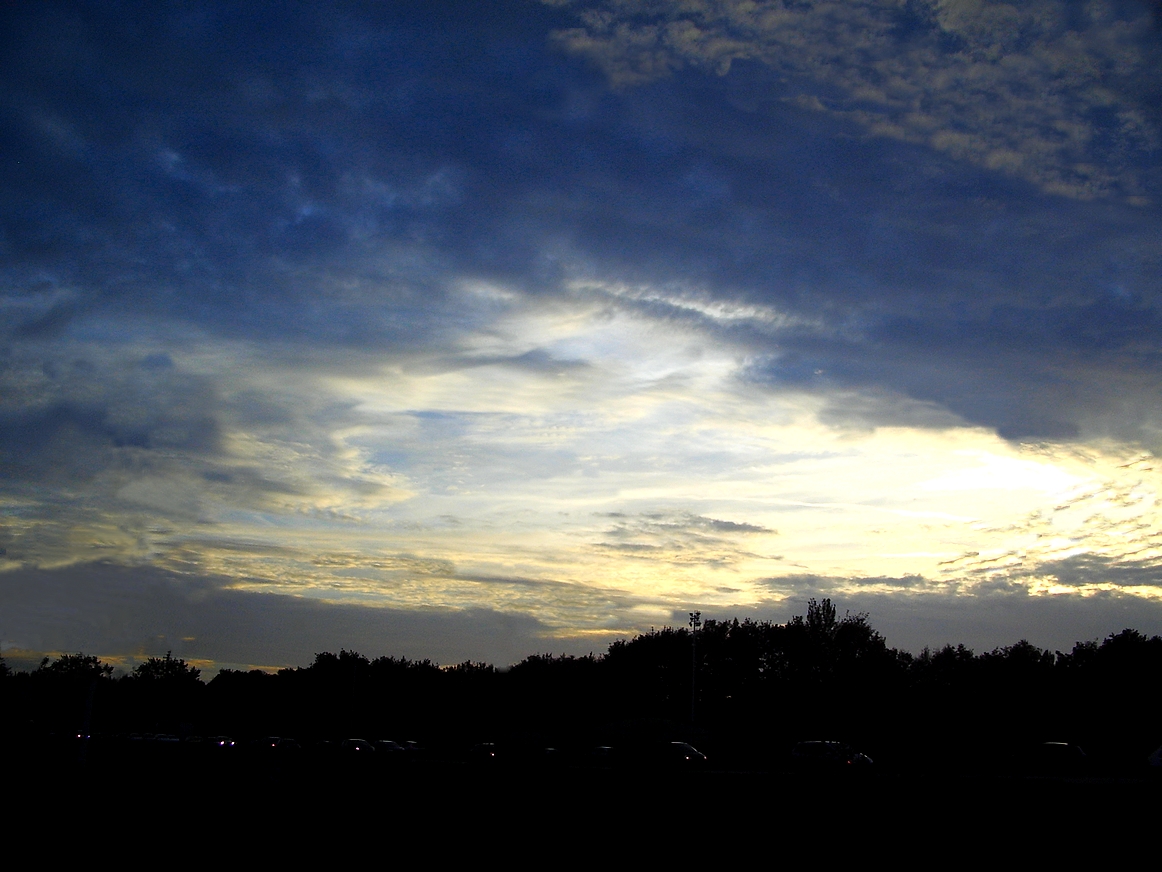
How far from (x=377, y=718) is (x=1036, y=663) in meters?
73.1

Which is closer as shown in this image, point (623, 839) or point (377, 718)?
point (623, 839)

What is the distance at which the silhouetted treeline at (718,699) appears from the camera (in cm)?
6053

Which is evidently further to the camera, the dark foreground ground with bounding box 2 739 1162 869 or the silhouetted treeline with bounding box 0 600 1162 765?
the silhouetted treeline with bounding box 0 600 1162 765

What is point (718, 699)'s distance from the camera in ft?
382

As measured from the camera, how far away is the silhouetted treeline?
199 ft

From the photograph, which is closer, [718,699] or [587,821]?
[587,821]

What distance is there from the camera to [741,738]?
6412cm

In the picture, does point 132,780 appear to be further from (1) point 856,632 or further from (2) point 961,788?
(1) point 856,632

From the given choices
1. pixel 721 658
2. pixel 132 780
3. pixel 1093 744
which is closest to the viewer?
pixel 132 780

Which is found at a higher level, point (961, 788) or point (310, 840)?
point (961, 788)

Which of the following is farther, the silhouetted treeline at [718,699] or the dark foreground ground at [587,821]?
the silhouetted treeline at [718,699]

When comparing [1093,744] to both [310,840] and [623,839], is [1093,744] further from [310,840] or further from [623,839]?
[310,840]

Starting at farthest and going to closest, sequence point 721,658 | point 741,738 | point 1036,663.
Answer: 1. point 721,658
2. point 1036,663
3. point 741,738

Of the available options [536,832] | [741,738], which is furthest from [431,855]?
[741,738]
